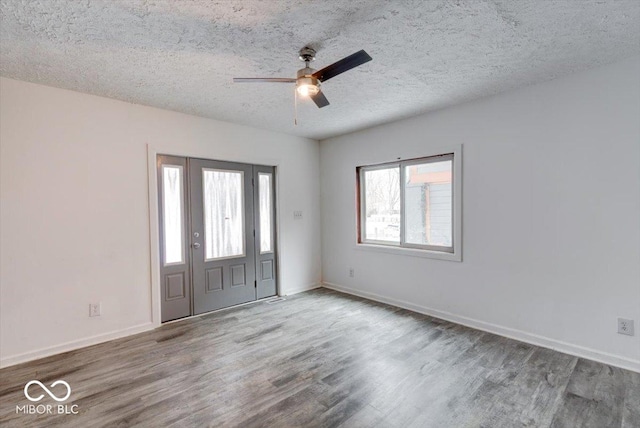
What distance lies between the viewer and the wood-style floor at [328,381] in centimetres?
202

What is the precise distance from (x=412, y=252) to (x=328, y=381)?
2.16 metres

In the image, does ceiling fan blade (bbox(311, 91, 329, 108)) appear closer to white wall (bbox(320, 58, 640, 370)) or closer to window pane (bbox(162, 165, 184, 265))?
white wall (bbox(320, 58, 640, 370))

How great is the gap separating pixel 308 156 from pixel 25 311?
3.93 m

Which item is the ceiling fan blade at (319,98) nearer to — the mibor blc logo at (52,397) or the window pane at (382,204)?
the window pane at (382,204)

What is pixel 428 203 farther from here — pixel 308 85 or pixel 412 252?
pixel 308 85

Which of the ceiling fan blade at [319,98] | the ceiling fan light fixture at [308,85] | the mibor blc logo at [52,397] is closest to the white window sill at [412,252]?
the ceiling fan blade at [319,98]

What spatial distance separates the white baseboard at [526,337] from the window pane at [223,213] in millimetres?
2230

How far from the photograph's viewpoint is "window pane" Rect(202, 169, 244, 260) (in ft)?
13.3

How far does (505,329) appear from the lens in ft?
10.6

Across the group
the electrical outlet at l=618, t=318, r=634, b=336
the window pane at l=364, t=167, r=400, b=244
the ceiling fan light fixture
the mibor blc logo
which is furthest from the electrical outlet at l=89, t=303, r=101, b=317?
the electrical outlet at l=618, t=318, r=634, b=336

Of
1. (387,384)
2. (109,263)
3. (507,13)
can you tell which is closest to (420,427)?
(387,384)

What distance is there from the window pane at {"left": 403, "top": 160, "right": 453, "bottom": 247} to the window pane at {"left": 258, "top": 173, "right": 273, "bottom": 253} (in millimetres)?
2031

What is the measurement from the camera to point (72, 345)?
3035 millimetres

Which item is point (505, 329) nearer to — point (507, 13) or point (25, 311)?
point (507, 13)
